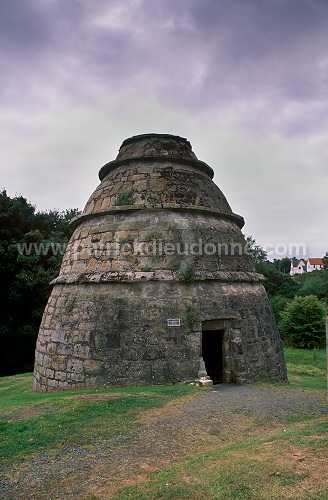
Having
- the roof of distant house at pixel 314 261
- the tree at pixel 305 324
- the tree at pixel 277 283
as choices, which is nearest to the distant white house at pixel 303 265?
the roof of distant house at pixel 314 261

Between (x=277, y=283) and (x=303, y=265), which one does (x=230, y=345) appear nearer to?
(x=277, y=283)

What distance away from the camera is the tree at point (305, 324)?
64.6 feet

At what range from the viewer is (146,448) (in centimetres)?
393

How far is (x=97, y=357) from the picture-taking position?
6.76 meters

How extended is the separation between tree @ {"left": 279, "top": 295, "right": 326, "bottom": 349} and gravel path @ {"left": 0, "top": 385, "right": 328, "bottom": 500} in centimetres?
1499

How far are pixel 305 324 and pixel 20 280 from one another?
1646 cm

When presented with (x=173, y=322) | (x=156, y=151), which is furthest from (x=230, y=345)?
(x=156, y=151)

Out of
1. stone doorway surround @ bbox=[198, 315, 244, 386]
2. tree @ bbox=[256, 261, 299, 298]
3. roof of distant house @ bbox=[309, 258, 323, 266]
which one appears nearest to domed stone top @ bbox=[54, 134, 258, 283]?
stone doorway surround @ bbox=[198, 315, 244, 386]

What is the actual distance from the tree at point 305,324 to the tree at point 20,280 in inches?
584

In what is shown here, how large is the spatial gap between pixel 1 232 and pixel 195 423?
43.7 feet

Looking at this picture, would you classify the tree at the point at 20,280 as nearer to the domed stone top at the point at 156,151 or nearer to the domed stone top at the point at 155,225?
the domed stone top at the point at 155,225

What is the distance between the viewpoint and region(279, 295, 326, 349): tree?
1969cm

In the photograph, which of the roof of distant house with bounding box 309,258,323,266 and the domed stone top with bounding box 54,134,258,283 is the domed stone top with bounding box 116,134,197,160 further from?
the roof of distant house with bounding box 309,258,323,266

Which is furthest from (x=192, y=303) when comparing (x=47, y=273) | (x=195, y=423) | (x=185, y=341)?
(x=47, y=273)
